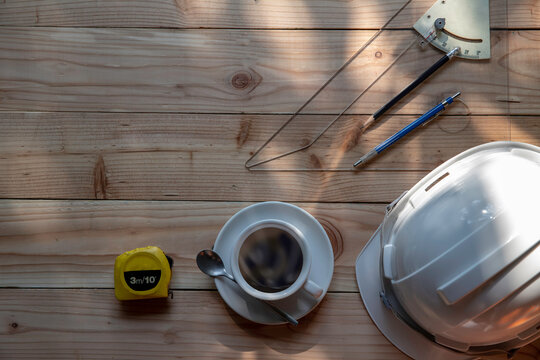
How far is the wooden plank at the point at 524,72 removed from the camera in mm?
858

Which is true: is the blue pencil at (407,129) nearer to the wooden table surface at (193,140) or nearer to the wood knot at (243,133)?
the wooden table surface at (193,140)

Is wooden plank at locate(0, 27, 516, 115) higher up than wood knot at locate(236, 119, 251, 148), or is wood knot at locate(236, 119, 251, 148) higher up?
wooden plank at locate(0, 27, 516, 115)

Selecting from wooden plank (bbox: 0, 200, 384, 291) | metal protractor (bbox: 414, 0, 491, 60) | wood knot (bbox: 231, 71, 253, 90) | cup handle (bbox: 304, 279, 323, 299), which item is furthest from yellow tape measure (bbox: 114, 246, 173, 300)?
metal protractor (bbox: 414, 0, 491, 60)

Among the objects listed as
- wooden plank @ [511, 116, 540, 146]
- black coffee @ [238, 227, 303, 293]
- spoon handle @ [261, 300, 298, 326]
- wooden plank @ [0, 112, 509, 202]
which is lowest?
spoon handle @ [261, 300, 298, 326]

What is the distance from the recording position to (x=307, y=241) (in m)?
0.80

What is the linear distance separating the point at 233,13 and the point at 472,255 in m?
0.62

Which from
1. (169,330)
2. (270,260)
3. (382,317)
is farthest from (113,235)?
(382,317)

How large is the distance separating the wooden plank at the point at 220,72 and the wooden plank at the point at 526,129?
0.03m

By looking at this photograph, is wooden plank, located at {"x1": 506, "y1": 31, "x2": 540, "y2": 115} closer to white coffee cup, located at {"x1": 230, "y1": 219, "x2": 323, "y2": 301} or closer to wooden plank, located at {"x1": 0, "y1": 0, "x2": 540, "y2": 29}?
wooden plank, located at {"x1": 0, "y1": 0, "x2": 540, "y2": 29}

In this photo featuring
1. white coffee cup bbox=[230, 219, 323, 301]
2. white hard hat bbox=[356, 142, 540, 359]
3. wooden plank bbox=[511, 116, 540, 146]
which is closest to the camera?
white hard hat bbox=[356, 142, 540, 359]

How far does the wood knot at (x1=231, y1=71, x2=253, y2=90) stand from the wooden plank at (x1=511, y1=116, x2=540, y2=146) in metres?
0.51

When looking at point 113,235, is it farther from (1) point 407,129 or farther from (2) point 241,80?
(1) point 407,129

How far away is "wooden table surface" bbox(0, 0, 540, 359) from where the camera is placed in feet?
2.72

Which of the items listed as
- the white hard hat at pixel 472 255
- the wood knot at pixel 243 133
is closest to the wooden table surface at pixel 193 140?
the wood knot at pixel 243 133
